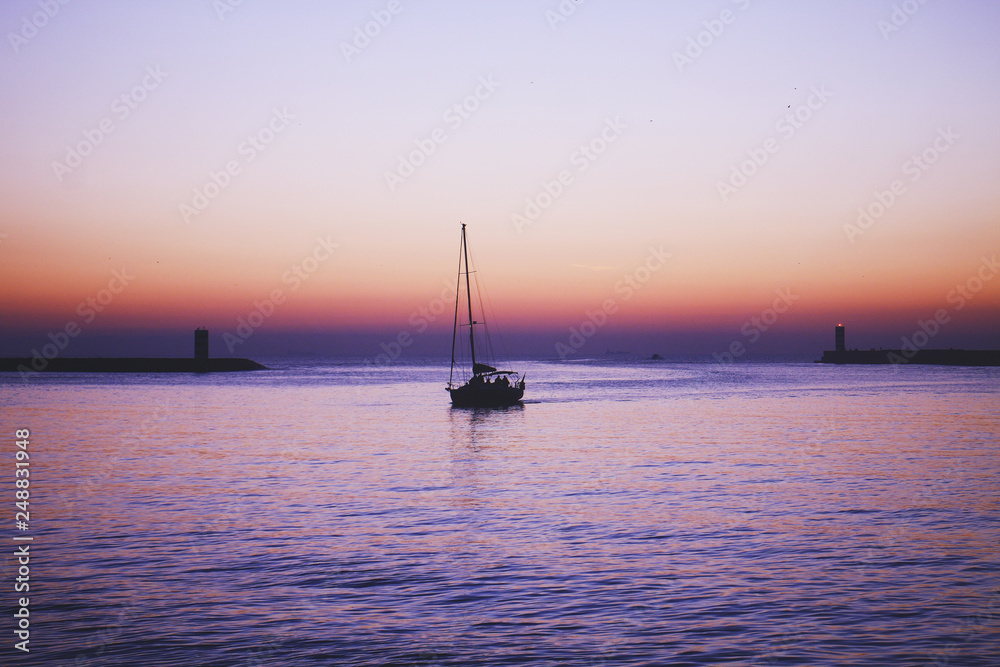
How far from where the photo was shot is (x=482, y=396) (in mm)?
71000

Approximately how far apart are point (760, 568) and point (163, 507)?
1682 centimetres

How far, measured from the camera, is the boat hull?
70.6 meters

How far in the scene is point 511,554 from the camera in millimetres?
17797

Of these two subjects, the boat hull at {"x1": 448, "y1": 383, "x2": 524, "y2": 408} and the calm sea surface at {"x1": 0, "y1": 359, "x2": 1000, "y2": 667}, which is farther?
the boat hull at {"x1": 448, "y1": 383, "x2": 524, "y2": 408}

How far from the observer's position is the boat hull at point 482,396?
232 ft

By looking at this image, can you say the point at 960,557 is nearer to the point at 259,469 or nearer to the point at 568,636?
the point at 568,636

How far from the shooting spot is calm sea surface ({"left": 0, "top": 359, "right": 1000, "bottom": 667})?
39.7 ft

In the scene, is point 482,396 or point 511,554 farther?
point 482,396

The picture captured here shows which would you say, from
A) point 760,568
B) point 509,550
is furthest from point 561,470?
point 760,568

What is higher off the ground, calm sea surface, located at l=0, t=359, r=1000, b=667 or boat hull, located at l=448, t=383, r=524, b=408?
boat hull, located at l=448, t=383, r=524, b=408

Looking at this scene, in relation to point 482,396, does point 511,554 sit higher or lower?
lower

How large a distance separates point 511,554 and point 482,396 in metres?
53.2

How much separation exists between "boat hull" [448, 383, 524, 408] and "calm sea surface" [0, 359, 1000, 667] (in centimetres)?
3037

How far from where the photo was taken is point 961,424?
51.5 m
